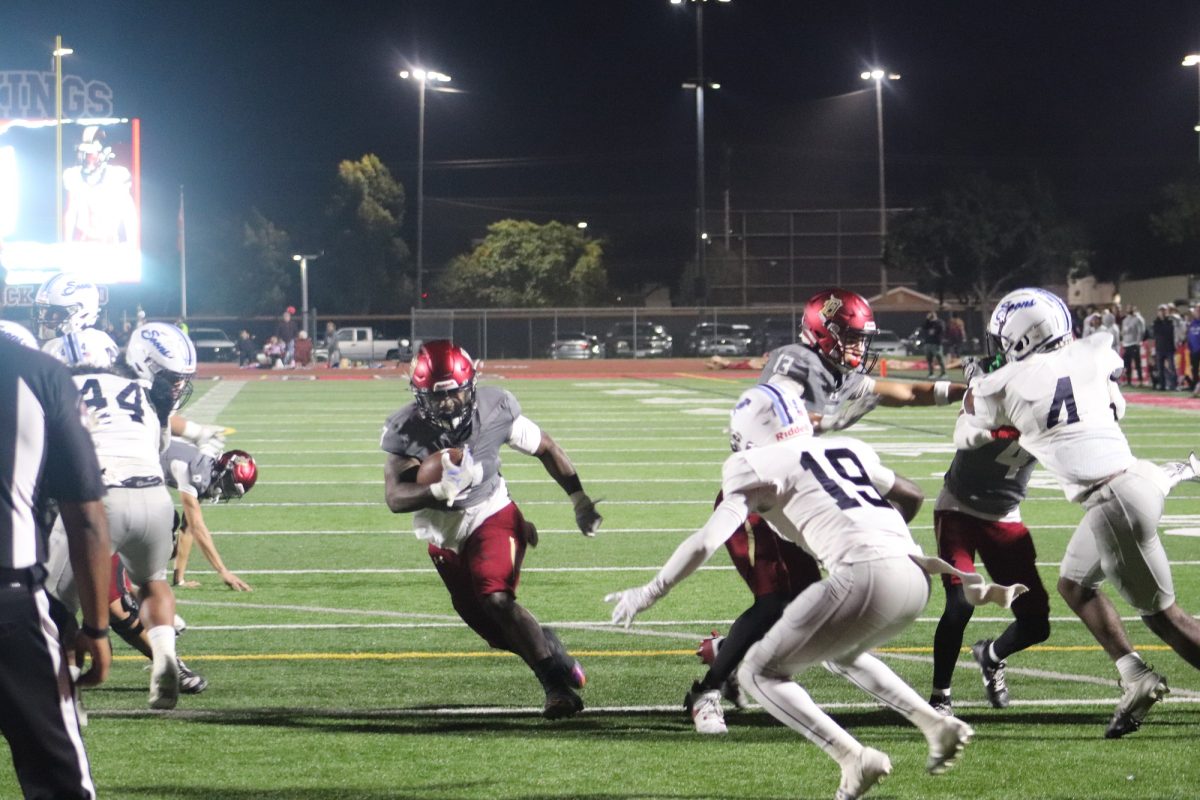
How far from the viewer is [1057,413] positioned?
595 cm

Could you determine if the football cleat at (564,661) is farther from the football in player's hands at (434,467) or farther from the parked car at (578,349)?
the parked car at (578,349)

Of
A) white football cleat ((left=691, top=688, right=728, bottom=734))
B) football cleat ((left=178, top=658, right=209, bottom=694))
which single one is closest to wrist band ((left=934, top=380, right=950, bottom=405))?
white football cleat ((left=691, top=688, right=728, bottom=734))

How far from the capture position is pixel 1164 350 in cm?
2875

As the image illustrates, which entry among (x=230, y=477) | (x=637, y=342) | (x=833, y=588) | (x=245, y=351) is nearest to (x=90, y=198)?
(x=245, y=351)

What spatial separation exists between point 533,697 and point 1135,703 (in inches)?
96.2

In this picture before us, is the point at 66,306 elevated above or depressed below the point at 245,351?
above

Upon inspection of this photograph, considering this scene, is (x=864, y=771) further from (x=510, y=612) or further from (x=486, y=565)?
(x=486, y=565)

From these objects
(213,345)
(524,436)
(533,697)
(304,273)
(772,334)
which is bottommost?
(533,697)

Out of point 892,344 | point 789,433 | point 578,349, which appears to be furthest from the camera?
point 892,344

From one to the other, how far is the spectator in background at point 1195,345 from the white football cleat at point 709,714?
2286 centimetres

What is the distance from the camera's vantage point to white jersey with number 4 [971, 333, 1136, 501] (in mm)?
→ 5949

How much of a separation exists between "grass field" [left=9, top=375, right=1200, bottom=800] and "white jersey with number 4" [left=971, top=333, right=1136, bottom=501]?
40.3 inches

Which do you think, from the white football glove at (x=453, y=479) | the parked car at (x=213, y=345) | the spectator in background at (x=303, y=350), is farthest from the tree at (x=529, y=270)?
the white football glove at (x=453, y=479)

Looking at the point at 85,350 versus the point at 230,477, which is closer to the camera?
the point at 85,350
